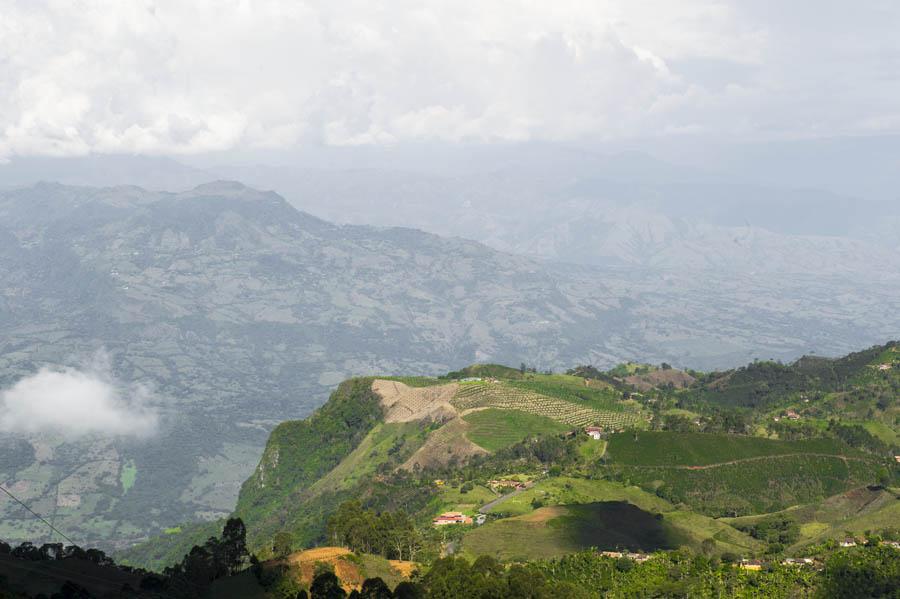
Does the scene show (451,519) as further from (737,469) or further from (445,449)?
(737,469)

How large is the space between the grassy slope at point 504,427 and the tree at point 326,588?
8056 cm

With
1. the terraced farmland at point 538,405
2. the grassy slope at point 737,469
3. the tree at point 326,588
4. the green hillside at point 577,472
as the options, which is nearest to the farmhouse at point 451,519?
the green hillside at point 577,472

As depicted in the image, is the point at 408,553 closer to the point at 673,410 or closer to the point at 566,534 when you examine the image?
the point at 566,534

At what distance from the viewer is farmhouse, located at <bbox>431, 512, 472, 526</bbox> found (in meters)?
116

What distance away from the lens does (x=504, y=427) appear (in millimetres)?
164000

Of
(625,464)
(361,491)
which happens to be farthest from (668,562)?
(361,491)

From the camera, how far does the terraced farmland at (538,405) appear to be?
17150cm

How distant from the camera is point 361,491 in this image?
147 metres

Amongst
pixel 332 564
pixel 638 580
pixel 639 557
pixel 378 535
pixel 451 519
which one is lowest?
pixel 451 519

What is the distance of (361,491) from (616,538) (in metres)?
53.5

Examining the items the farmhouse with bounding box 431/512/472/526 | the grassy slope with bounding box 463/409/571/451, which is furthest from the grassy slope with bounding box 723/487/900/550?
the grassy slope with bounding box 463/409/571/451

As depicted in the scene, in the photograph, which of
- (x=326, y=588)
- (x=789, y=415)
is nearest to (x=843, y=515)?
(x=789, y=415)

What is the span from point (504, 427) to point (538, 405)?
16.7m

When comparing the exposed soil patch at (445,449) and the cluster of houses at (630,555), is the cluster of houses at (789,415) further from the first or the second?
the cluster of houses at (630,555)
